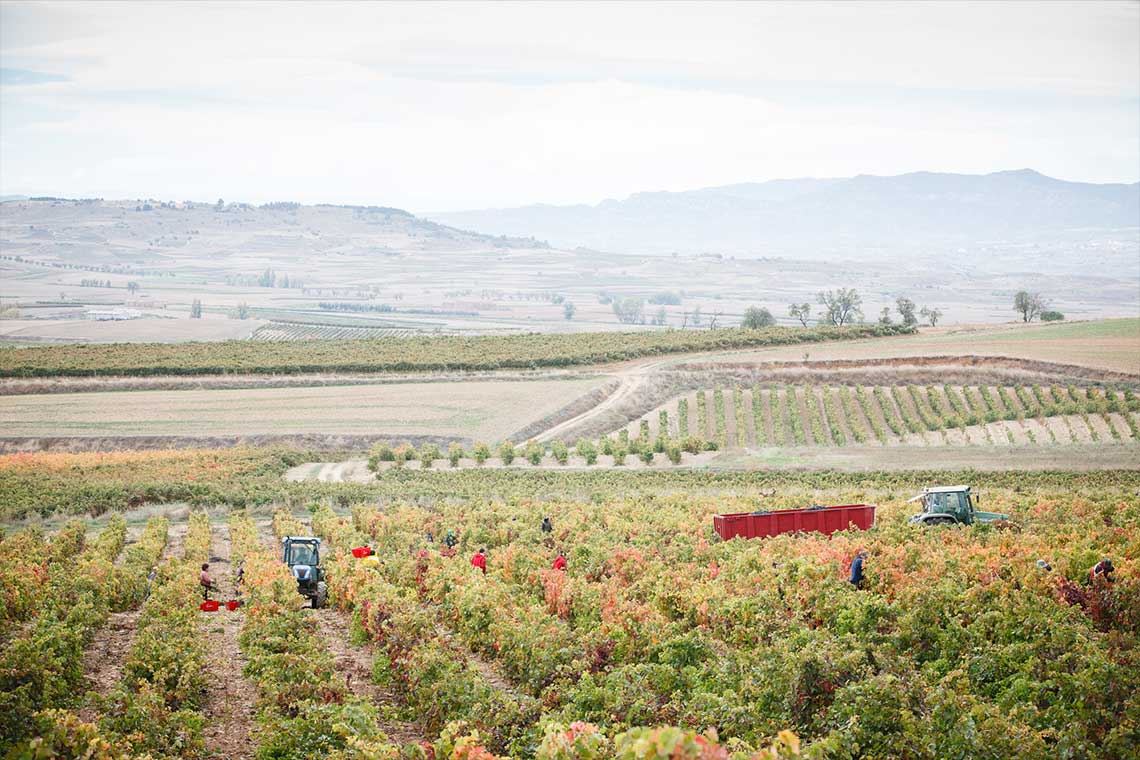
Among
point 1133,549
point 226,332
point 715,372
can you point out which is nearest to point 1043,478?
point 1133,549

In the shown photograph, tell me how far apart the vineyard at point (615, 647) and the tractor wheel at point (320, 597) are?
0.78ft

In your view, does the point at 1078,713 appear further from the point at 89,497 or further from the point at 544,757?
the point at 89,497

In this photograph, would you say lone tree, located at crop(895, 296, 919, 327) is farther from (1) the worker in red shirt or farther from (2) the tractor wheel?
(2) the tractor wheel

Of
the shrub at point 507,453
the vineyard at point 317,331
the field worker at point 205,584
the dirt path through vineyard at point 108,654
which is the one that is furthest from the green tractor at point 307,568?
the vineyard at point 317,331

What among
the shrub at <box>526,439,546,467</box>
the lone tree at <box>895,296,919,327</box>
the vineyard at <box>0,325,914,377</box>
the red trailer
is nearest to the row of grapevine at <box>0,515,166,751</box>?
the red trailer

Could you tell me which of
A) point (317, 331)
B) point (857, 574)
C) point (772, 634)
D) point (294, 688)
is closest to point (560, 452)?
point (857, 574)

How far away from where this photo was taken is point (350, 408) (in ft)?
234

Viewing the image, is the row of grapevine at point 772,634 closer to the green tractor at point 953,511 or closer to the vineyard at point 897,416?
the green tractor at point 953,511

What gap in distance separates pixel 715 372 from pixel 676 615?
180ft

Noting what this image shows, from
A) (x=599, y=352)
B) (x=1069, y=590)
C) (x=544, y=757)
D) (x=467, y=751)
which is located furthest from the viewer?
(x=599, y=352)

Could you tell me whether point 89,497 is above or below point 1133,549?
below

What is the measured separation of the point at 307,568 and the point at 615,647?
12.1 m

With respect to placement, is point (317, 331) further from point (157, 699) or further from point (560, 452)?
point (157, 699)

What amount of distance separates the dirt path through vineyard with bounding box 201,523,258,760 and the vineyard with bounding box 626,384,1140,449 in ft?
133
